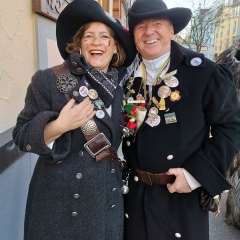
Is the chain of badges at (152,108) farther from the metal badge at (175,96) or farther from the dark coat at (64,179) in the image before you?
the dark coat at (64,179)

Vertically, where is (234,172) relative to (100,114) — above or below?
below

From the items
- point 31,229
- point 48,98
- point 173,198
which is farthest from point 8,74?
point 173,198

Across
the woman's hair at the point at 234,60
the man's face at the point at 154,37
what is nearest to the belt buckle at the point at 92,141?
the man's face at the point at 154,37

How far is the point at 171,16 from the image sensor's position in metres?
1.66

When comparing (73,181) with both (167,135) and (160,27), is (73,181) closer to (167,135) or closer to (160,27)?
(167,135)

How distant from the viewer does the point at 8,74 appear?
225 cm

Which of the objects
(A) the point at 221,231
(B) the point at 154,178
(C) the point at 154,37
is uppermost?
(C) the point at 154,37

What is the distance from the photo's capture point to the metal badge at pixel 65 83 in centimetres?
152

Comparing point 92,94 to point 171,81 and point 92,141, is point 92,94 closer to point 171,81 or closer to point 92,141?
point 92,141

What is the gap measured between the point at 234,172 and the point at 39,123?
235 cm

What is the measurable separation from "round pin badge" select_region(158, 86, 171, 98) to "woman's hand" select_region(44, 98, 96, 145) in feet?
1.44

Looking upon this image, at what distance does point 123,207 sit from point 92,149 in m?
0.49

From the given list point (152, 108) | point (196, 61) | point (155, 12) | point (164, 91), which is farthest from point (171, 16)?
point (152, 108)

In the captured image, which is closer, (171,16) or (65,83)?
(65,83)
